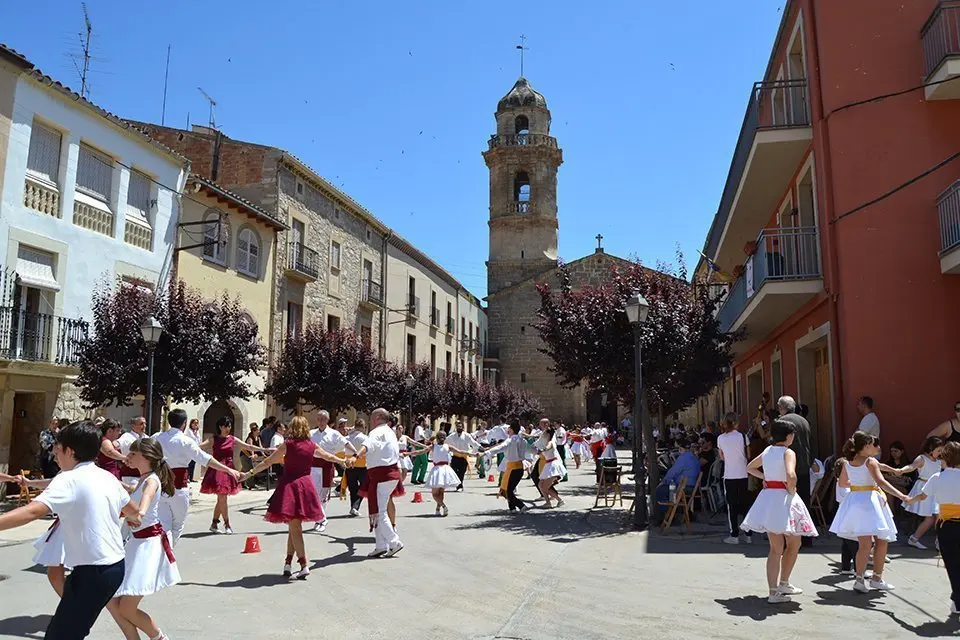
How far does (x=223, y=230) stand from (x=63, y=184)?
6.03 m

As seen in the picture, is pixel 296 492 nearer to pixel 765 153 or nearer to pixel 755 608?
pixel 755 608

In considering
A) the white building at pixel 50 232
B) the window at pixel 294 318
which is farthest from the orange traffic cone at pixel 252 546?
the window at pixel 294 318

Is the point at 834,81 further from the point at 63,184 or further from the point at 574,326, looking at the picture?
the point at 63,184

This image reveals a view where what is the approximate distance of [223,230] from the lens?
22.1 m

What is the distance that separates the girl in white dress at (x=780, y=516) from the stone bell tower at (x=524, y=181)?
43.6 m

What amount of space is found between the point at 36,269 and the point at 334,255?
47.2 feet

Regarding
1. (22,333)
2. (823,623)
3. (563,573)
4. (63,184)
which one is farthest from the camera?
(63,184)

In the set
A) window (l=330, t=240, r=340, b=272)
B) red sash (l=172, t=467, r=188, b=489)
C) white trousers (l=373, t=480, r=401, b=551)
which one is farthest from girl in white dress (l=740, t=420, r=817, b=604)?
window (l=330, t=240, r=340, b=272)

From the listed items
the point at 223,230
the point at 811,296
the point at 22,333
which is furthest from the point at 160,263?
the point at 811,296

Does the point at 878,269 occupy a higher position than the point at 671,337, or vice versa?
the point at 878,269

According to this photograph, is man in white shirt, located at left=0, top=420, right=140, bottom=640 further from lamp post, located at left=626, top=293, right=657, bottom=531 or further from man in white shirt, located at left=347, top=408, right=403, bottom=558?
lamp post, located at left=626, top=293, right=657, bottom=531

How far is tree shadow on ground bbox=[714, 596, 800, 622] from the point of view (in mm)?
6352

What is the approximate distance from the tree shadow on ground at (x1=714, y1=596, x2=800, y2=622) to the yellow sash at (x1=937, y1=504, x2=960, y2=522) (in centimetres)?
133

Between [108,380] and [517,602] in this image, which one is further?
[108,380]
